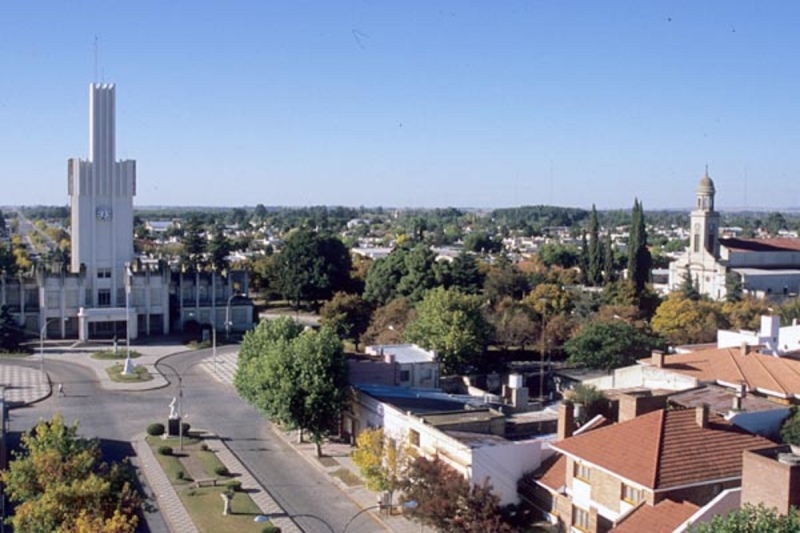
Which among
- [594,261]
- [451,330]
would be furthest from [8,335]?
[594,261]

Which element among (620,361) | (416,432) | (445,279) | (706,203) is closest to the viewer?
(416,432)

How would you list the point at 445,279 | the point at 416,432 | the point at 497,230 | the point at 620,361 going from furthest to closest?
the point at 497,230 < the point at 445,279 < the point at 620,361 < the point at 416,432

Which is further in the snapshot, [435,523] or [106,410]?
[106,410]

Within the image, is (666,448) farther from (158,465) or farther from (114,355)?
(114,355)

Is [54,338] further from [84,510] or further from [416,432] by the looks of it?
[84,510]

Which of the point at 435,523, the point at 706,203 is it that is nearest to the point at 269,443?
the point at 435,523

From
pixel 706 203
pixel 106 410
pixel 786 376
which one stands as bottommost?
pixel 106 410

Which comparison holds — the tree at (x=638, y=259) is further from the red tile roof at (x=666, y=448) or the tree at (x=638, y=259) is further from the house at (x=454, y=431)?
the red tile roof at (x=666, y=448)

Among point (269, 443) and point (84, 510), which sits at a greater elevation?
point (84, 510)
